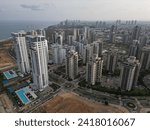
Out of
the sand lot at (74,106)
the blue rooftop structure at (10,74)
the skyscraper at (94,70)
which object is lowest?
the sand lot at (74,106)

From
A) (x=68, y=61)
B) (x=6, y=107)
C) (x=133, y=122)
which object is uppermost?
(x=133, y=122)

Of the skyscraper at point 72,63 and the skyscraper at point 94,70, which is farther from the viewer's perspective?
the skyscraper at point 72,63

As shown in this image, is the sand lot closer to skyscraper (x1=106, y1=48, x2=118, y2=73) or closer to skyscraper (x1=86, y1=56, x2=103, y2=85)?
skyscraper (x1=86, y1=56, x2=103, y2=85)

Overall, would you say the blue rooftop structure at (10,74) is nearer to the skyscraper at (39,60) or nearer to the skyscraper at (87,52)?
the skyscraper at (39,60)

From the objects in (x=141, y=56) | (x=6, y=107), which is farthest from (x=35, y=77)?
(x=141, y=56)

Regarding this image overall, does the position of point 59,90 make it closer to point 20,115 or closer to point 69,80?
point 69,80

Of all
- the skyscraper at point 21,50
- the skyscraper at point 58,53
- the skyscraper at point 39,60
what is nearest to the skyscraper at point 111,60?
the skyscraper at point 58,53
